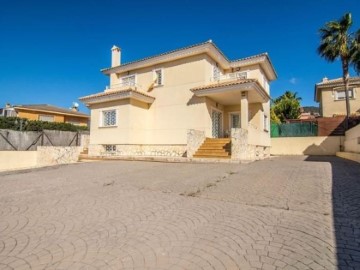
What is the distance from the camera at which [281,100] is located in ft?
103

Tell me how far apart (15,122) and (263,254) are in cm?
2548

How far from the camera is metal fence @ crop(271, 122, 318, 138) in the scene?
21953 mm

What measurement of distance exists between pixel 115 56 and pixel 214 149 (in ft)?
44.1

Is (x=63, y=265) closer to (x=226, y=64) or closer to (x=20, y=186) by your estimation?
(x=20, y=186)

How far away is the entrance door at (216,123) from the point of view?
1708cm

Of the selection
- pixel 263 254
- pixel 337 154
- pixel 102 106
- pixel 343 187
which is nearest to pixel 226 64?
pixel 102 106

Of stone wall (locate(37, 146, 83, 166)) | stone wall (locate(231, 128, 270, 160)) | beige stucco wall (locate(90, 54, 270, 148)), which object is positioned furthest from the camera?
beige stucco wall (locate(90, 54, 270, 148))

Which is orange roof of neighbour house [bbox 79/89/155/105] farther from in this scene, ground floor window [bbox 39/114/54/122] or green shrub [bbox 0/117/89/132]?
ground floor window [bbox 39/114/54/122]

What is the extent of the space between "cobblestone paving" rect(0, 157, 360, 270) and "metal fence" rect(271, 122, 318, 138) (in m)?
18.0

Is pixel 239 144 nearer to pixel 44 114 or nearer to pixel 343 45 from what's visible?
pixel 343 45

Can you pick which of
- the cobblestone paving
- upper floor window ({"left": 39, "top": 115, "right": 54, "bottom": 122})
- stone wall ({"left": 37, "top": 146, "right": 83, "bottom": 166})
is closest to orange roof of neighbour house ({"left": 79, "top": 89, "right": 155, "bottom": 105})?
stone wall ({"left": 37, "top": 146, "right": 83, "bottom": 166})

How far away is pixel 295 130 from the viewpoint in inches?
889

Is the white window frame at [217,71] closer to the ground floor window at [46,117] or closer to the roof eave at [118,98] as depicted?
the roof eave at [118,98]

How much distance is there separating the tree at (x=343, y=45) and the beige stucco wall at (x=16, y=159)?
2525cm
